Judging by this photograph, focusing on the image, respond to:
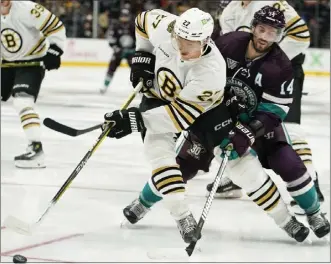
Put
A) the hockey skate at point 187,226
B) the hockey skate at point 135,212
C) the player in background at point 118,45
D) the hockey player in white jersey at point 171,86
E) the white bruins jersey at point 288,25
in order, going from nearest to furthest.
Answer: the hockey player in white jersey at point 171,86 → the hockey skate at point 187,226 → the hockey skate at point 135,212 → the white bruins jersey at point 288,25 → the player in background at point 118,45

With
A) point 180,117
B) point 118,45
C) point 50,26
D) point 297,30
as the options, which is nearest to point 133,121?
point 180,117

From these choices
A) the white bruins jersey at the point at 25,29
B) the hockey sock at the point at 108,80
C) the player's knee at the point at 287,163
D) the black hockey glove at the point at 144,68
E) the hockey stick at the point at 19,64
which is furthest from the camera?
the hockey sock at the point at 108,80

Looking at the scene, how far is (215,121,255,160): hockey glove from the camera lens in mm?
2811

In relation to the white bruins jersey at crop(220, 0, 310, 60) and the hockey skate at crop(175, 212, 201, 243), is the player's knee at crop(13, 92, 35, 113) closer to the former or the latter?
the white bruins jersey at crop(220, 0, 310, 60)

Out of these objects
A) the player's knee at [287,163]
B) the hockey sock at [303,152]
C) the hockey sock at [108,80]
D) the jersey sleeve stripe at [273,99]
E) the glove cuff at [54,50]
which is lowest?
the hockey sock at [108,80]

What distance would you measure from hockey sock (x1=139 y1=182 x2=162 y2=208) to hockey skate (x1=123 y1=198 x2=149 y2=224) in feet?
0.06

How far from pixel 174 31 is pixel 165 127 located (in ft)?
1.07

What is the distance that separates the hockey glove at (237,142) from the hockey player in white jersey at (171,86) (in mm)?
127

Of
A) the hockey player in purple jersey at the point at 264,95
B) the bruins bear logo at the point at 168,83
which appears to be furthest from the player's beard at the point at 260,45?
the bruins bear logo at the point at 168,83

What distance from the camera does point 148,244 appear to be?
2.94m

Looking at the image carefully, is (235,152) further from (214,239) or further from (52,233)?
(52,233)

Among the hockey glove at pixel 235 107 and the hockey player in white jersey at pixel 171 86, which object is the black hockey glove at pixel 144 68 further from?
the hockey glove at pixel 235 107

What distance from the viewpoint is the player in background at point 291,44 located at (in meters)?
3.56

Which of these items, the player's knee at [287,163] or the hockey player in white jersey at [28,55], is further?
the hockey player in white jersey at [28,55]
